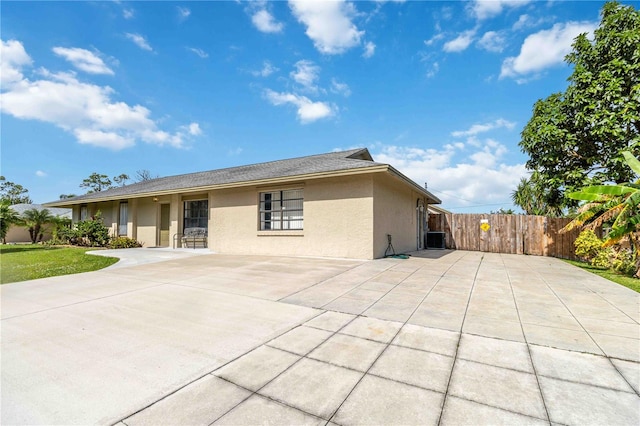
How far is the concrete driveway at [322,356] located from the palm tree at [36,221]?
22.7 m

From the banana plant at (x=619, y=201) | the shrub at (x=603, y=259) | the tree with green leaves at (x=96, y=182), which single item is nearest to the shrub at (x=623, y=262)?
the shrub at (x=603, y=259)

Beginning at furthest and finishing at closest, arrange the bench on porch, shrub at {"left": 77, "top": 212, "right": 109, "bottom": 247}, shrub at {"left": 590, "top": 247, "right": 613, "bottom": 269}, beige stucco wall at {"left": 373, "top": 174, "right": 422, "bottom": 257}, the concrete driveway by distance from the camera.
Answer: shrub at {"left": 77, "top": 212, "right": 109, "bottom": 247} → the bench on porch → beige stucco wall at {"left": 373, "top": 174, "right": 422, "bottom": 257} → shrub at {"left": 590, "top": 247, "right": 613, "bottom": 269} → the concrete driveway

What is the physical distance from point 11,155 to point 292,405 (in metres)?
19.5

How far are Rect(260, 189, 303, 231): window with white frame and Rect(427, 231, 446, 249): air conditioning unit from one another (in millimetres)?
8755

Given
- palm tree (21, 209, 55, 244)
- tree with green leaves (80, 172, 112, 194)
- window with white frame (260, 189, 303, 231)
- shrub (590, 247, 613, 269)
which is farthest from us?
tree with green leaves (80, 172, 112, 194)

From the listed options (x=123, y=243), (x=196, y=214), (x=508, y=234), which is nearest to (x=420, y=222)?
(x=508, y=234)

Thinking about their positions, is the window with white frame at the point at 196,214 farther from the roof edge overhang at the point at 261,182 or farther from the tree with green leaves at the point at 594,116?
the tree with green leaves at the point at 594,116

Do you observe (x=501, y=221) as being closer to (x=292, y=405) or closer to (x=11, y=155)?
(x=292, y=405)

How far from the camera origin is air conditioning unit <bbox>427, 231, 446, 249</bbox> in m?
15.4

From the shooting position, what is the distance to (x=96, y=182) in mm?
47031

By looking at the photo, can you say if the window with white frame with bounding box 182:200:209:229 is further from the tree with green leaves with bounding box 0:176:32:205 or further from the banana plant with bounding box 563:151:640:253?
the tree with green leaves with bounding box 0:176:32:205

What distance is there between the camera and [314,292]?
5.14m

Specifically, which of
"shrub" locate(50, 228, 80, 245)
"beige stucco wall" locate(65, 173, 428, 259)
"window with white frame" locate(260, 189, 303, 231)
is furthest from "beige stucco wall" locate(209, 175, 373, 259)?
"shrub" locate(50, 228, 80, 245)

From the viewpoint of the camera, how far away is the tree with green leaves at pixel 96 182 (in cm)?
4653
